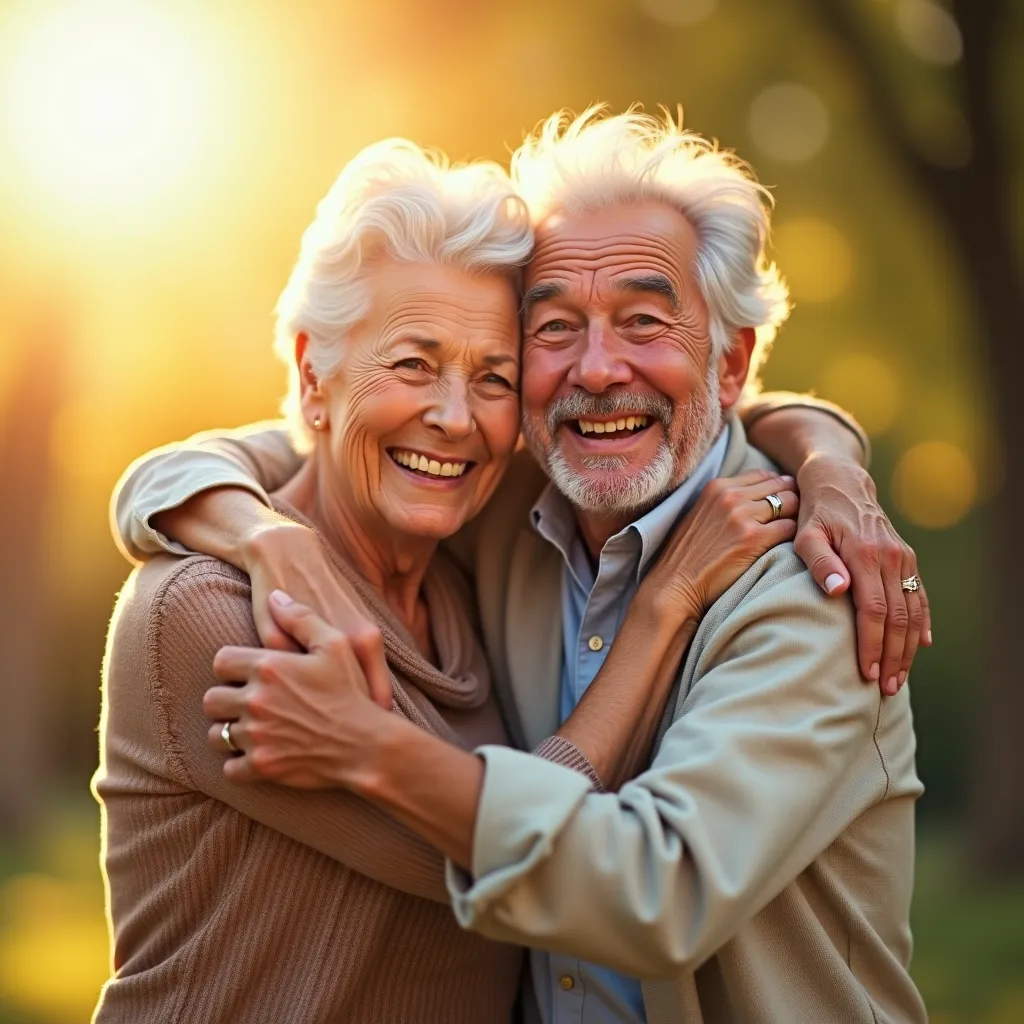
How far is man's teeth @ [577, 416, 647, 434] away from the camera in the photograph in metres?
3.13

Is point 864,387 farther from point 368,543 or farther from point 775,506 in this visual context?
point 368,543

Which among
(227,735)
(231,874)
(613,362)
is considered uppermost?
(613,362)

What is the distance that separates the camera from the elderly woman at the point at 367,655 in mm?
2555

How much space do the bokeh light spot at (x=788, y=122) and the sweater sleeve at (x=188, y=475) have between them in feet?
25.0

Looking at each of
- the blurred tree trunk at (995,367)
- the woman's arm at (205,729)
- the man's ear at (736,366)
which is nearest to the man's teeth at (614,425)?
the man's ear at (736,366)

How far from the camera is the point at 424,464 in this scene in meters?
2.98

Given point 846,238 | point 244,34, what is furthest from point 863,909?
point 244,34

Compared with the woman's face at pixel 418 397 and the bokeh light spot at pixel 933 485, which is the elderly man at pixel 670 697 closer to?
the woman's face at pixel 418 397

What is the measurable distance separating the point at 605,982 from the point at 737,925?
1.91 feet

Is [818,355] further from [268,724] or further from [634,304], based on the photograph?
[268,724]

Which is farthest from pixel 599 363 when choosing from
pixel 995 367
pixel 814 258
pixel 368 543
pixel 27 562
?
pixel 27 562

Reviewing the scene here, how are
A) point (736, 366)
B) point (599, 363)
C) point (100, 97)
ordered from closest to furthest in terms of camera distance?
point (599, 363), point (736, 366), point (100, 97)

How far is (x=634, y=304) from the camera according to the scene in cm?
311

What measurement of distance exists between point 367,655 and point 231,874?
57cm
